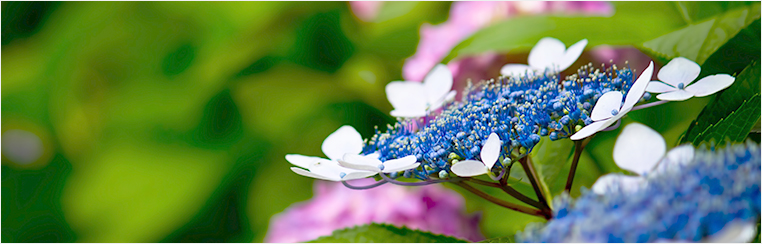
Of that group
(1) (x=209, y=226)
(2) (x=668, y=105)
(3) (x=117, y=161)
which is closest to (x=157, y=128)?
(3) (x=117, y=161)

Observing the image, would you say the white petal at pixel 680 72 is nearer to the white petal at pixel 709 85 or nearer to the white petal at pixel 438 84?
the white petal at pixel 709 85

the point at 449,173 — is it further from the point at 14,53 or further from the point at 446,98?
the point at 14,53

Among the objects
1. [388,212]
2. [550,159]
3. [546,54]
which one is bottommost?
[388,212]

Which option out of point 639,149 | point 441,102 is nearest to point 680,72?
point 639,149

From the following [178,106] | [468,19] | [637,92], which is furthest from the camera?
[178,106]

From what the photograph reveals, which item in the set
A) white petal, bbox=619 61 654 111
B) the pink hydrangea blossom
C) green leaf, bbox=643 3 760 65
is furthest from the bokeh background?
white petal, bbox=619 61 654 111

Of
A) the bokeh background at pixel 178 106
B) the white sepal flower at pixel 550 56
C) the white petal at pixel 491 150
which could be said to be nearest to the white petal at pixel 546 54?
the white sepal flower at pixel 550 56

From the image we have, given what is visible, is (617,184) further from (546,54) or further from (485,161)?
(546,54)
